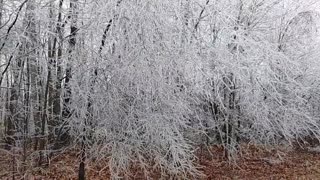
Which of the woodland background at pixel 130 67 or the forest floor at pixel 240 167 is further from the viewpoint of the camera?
the forest floor at pixel 240 167

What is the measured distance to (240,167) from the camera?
10922mm

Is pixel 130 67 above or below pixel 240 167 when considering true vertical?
above

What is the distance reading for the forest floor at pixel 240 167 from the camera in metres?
9.04

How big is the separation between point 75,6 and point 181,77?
2239mm

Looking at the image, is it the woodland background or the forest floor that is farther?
the forest floor

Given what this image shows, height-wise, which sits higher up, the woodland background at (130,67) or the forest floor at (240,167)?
the woodland background at (130,67)

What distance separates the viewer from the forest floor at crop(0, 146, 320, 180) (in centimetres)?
904

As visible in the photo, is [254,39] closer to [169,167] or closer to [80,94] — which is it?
[169,167]

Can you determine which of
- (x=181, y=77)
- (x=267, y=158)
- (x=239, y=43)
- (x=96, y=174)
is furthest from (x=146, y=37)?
(x=267, y=158)

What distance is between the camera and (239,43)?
910 centimetres

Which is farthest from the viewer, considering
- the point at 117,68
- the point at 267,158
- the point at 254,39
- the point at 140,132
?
the point at 267,158

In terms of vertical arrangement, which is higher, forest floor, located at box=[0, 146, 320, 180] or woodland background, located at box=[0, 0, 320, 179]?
woodland background, located at box=[0, 0, 320, 179]

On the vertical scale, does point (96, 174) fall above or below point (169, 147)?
below

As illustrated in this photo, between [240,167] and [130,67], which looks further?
[240,167]
